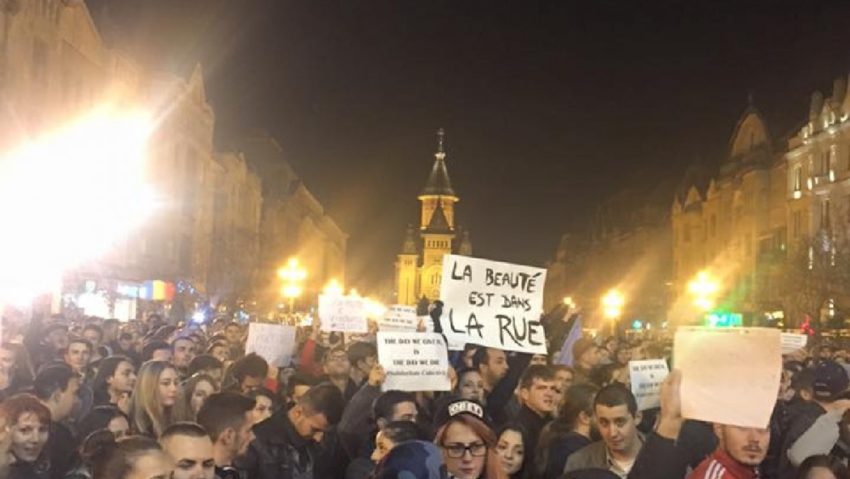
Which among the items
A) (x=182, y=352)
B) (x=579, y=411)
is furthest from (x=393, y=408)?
(x=182, y=352)

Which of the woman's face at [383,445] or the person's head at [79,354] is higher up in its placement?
the person's head at [79,354]

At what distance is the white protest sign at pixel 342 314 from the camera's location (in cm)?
1592

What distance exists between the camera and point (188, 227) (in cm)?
6525

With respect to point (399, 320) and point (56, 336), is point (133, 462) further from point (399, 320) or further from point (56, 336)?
point (399, 320)

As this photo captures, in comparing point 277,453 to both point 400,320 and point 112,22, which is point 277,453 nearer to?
point 400,320

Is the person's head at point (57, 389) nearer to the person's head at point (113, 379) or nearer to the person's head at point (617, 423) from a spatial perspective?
the person's head at point (113, 379)

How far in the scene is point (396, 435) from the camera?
638cm

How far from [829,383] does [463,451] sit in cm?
476

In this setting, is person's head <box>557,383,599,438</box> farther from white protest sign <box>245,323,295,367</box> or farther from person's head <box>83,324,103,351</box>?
person's head <box>83,324,103,351</box>

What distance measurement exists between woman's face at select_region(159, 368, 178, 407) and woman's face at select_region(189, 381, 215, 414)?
37 cm

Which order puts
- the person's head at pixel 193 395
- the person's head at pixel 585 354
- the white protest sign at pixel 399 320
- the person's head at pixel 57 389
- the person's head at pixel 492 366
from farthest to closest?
the white protest sign at pixel 399 320
the person's head at pixel 585 354
the person's head at pixel 492 366
the person's head at pixel 193 395
the person's head at pixel 57 389

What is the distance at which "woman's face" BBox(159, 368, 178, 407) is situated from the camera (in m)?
8.28

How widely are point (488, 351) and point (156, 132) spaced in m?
Result: 49.8

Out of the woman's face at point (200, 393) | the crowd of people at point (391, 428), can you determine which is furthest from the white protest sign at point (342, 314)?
the woman's face at point (200, 393)
